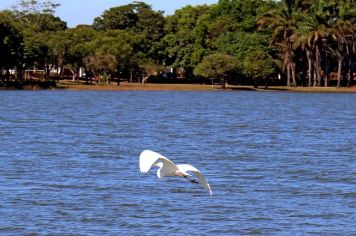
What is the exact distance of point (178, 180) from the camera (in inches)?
1029

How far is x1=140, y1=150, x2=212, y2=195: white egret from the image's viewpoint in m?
15.6

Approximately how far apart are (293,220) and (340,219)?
99cm

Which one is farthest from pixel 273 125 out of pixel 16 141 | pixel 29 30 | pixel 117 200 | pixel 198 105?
pixel 29 30

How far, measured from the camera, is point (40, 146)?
3750 centimetres

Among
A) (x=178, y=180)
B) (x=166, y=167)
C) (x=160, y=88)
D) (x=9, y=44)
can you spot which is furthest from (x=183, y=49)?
(x=166, y=167)

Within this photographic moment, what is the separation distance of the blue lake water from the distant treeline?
54736mm

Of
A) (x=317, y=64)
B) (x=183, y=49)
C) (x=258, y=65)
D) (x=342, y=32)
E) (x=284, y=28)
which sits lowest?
(x=258, y=65)

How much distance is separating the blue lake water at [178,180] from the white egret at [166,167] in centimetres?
277

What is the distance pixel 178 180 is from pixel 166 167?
9676mm

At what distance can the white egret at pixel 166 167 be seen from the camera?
51.1ft

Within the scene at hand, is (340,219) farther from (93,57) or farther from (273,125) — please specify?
(93,57)

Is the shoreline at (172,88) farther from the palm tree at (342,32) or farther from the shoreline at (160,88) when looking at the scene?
the palm tree at (342,32)

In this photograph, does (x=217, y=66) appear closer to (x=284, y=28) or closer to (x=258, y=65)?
(x=258, y=65)

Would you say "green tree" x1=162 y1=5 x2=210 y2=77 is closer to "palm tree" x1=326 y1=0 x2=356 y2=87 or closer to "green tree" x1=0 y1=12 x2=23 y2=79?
"palm tree" x1=326 y1=0 x2=356 y2=87
